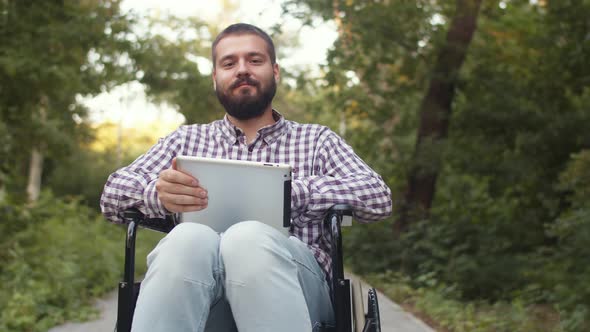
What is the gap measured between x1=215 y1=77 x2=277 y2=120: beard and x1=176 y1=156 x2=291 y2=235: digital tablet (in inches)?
22.7

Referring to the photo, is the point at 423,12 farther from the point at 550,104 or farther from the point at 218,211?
the point at 218,211

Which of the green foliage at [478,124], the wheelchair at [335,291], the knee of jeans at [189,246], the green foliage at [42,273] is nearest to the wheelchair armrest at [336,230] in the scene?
the wheelchair at [335,291]

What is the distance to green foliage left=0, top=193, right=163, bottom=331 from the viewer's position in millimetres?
4910

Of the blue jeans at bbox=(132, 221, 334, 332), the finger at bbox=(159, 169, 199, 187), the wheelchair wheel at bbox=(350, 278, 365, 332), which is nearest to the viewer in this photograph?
the blue jeans at bbox=(132, 221, 334, 332)

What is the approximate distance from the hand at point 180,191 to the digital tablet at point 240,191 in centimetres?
3

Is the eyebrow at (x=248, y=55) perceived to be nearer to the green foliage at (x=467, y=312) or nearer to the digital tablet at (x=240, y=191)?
the digital tablet at (x=240, y=191)

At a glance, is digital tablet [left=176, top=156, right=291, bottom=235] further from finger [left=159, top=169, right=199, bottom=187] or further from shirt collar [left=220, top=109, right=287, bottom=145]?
shirt collar [left=220, top=109, right=287, bottom=145]

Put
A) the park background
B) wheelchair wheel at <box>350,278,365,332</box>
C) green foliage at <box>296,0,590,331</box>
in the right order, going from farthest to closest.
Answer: green foliage at <box>296,0,590,331</box>
the park background
wheelchair wheel at <box>350,278,365,332</box>

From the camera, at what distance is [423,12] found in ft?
27.8

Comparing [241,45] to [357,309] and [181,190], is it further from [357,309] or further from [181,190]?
[357,309]

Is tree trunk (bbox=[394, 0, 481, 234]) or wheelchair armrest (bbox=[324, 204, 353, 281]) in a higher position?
tree trunk (bbox=[394, 0, 481, 234])


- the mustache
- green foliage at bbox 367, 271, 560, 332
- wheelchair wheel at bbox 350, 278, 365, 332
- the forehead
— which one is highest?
the forehead

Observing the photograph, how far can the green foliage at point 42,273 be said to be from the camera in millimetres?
4910

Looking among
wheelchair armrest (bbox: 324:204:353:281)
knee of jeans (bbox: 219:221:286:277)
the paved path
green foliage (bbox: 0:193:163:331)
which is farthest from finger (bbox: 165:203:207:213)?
the paved path
